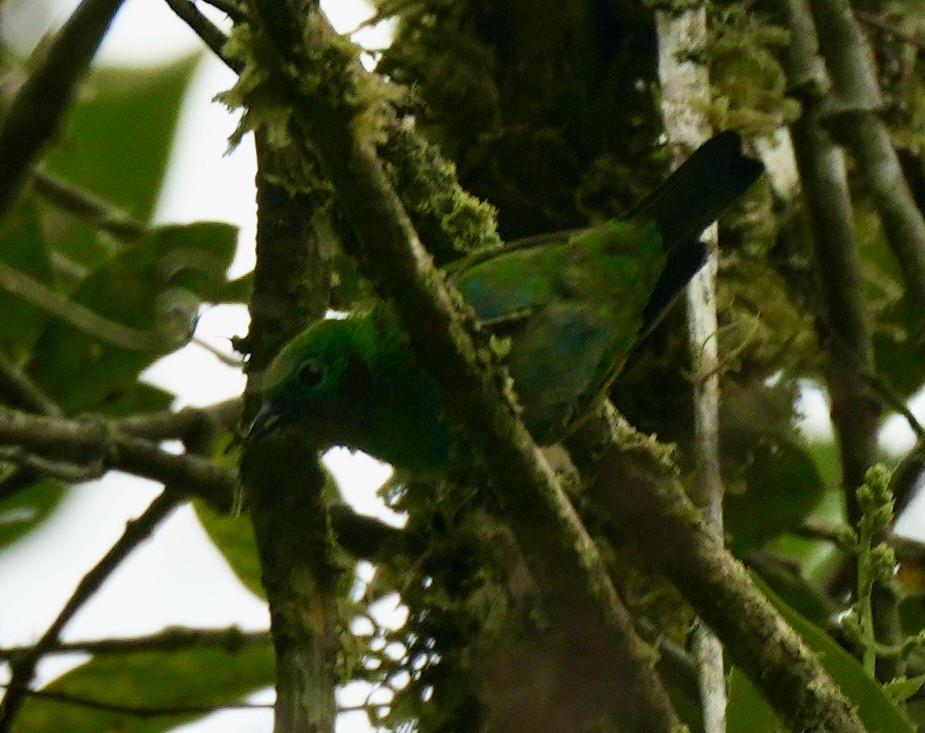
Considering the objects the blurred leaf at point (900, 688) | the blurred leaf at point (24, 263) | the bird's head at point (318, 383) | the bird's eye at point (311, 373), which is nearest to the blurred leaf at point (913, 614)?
the blurred leaf at point (900, 688)

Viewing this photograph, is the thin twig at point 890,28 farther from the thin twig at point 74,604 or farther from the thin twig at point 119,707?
the thin twig at point 119,707

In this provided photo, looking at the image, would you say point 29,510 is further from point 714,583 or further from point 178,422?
point 714,583

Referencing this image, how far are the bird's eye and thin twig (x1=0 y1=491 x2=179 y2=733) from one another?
67cm

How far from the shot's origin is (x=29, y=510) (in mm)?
3250

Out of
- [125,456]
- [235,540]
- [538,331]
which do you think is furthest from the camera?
[235,540]

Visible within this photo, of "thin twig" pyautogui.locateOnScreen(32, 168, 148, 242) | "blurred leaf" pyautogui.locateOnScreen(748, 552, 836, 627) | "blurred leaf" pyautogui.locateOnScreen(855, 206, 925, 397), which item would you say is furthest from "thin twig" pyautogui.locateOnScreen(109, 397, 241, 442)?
"blurred leaf" pyautogui.locateOnScreen(855, 206, 925, 397)

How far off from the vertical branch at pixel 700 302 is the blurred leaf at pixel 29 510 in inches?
67.5

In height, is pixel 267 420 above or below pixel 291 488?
above

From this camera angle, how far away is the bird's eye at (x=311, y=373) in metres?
2.14

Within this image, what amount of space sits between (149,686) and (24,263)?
3.53 feet

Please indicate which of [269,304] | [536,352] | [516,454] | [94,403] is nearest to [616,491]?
[536,352]

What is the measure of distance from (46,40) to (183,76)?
524 millimetres

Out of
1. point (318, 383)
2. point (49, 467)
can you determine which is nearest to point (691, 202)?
point (318, 383)

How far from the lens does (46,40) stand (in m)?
3.00
